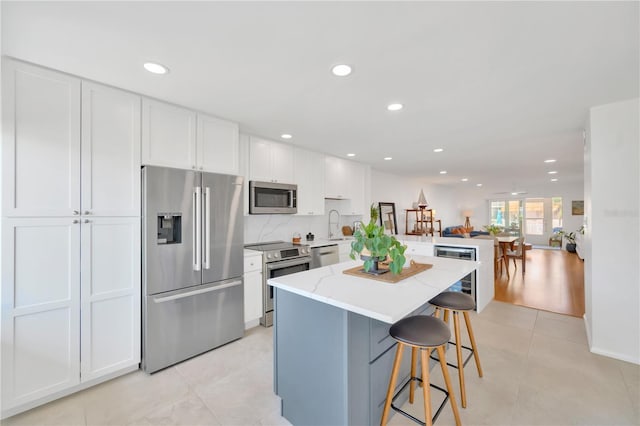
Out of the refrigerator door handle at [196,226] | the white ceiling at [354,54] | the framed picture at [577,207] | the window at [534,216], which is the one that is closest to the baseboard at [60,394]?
the refrigerator door handle at [196,226]

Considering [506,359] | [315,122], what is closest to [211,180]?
[315,122]

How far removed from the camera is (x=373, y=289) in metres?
1.61

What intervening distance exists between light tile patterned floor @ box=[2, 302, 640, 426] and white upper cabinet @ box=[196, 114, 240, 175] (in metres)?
1.89

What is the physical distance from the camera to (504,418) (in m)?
1.80

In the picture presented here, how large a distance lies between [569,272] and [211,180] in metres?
7.65

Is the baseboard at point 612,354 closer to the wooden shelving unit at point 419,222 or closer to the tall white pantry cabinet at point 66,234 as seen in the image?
the tall white pantry cabinet at point 66,234

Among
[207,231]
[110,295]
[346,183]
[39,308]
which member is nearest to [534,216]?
[346,183]

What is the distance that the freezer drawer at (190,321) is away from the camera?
2.34 meters

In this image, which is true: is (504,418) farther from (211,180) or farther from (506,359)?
(211,180)

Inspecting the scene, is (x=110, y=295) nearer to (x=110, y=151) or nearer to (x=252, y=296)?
(x=110, y=151)

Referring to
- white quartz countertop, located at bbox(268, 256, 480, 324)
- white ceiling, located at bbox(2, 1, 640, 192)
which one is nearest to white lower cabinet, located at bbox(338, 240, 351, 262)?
white ceiling, located at bbox(2, 1, 640, 192)

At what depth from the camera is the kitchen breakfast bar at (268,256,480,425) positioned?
56.3 inches

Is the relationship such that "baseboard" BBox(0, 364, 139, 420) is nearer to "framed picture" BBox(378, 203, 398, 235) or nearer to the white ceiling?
the white ceiling

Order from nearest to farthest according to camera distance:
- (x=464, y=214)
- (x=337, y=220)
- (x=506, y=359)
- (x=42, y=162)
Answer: (x=42, y=162)
(x=506, y=359)
(x=337, y=220)
(x=464, y=214)
